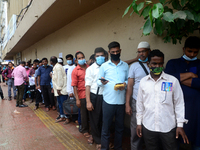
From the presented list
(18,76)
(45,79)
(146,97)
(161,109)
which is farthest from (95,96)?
(18,76)

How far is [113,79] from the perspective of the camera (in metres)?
2.56

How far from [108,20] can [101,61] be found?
2191 millimetres

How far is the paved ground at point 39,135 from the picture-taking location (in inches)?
126

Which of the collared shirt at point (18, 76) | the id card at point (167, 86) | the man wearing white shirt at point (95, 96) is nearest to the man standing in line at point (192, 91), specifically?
the id card at point (167, 86)

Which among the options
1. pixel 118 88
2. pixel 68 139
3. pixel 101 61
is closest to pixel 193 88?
pixel 118 88

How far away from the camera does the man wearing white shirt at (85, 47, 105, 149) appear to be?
286 centimetres

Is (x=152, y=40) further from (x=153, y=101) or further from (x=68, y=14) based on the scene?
(x=68, y=14)

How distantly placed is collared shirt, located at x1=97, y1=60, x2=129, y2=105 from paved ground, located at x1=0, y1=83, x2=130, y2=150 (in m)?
1.25

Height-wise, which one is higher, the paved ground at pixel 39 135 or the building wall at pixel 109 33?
the building wall at pixel 109 33

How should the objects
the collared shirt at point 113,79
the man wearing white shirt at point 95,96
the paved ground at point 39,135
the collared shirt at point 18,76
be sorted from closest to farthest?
the collared shirt at point 113,79, the man wearing white shirt at point 95,96, the paved ground at point 39,135, the collared shirt at point 18,76

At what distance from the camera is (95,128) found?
300 cm

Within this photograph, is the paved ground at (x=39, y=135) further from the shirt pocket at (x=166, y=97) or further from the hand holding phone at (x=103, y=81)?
the shirt pocket at (x=166, y=97)

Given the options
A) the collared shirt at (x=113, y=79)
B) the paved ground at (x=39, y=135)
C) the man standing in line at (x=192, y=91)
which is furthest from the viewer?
the paved ground at (x=39, y=135)

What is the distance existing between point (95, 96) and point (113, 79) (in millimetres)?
573
